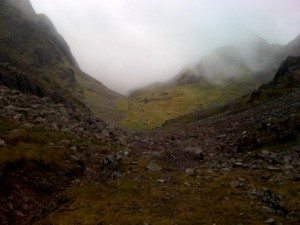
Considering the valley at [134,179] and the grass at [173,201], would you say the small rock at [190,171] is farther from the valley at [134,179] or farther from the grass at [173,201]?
the grass at [173,201]

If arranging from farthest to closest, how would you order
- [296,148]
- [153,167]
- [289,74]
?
[289,74] → [296,148] → [153,167]

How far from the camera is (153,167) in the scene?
4281cm

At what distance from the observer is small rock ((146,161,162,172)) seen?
139 feet

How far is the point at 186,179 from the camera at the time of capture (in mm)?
38562

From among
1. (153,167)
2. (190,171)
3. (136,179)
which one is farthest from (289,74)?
(136,179)

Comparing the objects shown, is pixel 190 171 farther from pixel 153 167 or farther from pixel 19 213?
pixel 19 213

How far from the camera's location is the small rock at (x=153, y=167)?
4235 cm

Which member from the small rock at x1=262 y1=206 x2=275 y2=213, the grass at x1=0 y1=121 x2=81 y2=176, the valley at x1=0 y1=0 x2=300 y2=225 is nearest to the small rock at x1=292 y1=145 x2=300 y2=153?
the valley at x1=0 y1=0 x2=300 y2=225

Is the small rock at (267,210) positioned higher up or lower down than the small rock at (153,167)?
lower down

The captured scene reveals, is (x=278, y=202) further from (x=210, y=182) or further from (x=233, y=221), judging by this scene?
(x=210, y=182)

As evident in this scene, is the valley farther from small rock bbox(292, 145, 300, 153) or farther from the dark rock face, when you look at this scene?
the dark rock face

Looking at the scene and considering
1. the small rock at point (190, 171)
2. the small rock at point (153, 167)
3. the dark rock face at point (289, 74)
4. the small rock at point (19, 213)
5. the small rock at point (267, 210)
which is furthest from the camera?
the dark rock face at point (289, 74)

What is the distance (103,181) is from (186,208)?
10.9 meters

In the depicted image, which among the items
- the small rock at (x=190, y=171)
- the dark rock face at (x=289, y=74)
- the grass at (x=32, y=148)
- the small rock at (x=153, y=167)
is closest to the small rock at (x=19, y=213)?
the grass at (x=32, y=148)
